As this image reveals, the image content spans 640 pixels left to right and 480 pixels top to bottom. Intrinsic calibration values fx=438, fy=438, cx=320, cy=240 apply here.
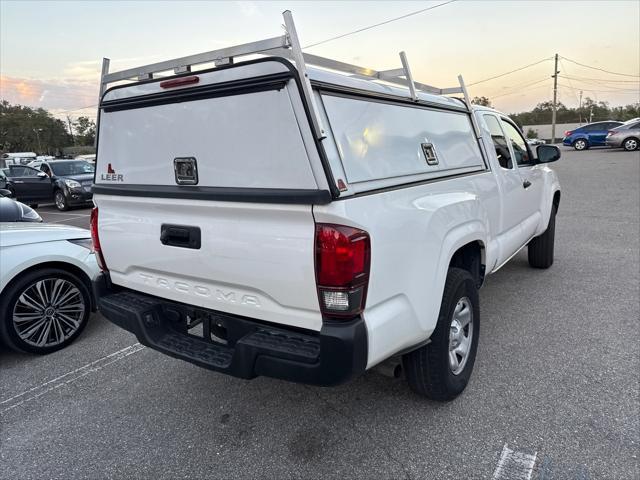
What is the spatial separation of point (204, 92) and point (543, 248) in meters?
4.74

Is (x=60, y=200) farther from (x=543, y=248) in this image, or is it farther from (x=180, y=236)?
(x=543, y=248)

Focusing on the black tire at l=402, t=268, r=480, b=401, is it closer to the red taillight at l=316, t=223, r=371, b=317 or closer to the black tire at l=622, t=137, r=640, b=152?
the red taillight at l=316, t=223, r=371, b=317

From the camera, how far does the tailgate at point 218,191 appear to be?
6.58ft

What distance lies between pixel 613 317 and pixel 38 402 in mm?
4770

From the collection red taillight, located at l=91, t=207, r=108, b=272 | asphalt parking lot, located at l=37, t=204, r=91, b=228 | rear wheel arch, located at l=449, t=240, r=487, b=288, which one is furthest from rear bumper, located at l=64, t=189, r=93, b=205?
rear wheel arch, located at l=449, t=240, r=487, b=288

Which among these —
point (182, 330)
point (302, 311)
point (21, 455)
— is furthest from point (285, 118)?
point (21, 455)

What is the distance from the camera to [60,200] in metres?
14.5

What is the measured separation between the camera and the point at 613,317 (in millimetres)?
3975

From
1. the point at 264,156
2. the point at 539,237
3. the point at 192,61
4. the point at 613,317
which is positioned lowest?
the point at 613,317

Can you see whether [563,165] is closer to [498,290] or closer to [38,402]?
[498,290]

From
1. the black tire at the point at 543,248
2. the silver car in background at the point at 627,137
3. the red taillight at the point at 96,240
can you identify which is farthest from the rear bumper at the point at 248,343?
the silver car in background at the point at 627,137

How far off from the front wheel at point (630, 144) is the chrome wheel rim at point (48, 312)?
25432 mm

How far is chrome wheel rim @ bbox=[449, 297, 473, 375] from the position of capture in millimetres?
2836

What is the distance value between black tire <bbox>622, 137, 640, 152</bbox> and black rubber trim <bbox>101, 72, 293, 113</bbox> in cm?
2534
